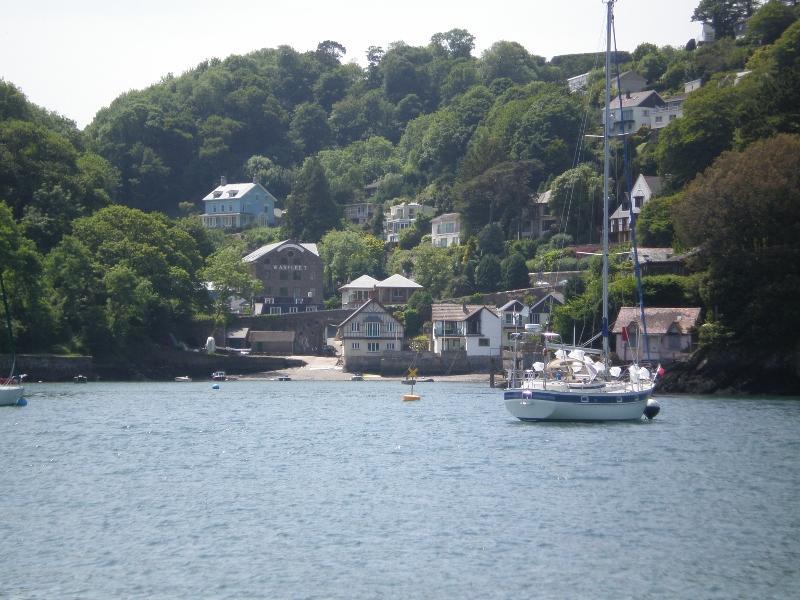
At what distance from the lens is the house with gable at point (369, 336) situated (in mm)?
94312

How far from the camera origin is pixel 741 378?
235 feet

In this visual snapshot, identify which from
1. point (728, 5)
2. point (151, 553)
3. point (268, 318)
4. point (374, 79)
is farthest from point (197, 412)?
point (374, 79)

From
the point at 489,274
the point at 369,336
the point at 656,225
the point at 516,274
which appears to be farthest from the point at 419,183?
the point at 656,225

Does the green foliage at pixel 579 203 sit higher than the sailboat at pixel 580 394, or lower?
higher

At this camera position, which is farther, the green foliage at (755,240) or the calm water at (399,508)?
the green foliage at (755,240)

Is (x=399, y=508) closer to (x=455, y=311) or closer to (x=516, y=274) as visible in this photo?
(x=455, y=311)

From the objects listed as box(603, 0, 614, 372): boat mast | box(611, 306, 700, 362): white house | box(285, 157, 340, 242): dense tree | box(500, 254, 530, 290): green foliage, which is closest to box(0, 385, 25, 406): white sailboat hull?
box(603, 0, 614, 372): boat mast

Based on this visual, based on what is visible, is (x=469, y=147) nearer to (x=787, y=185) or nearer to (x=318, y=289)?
(x=318, y=289)

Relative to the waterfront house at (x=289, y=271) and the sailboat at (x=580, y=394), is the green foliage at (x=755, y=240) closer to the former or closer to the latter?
the sailboat at (x=580, y=394)

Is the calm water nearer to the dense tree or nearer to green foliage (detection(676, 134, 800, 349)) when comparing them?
green foliage (detection(676, 134, 800, 349))

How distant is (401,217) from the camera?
136 m

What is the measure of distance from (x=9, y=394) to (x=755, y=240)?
44056mm

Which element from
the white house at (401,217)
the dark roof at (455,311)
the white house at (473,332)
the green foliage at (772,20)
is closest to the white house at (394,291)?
the dark roof at (455,311)

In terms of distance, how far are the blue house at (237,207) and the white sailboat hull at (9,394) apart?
84374 millimetres
